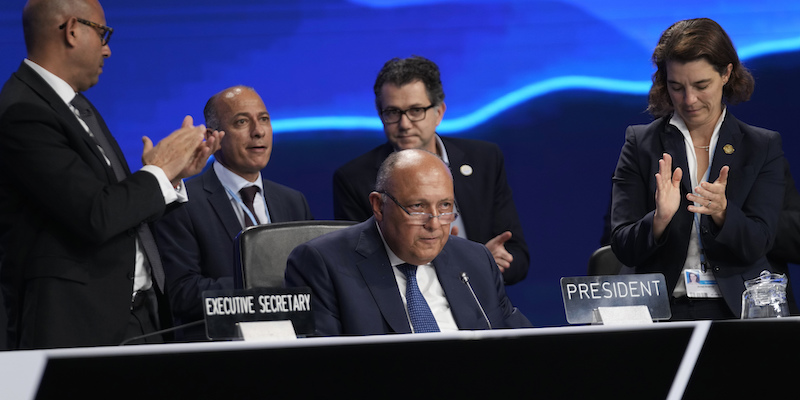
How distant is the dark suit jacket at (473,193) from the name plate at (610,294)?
3.86 feet

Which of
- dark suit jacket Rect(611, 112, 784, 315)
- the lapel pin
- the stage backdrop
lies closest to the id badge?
dark suit jacket Rect(611, 112, 784, 315)

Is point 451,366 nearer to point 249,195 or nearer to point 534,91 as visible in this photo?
point 249,195

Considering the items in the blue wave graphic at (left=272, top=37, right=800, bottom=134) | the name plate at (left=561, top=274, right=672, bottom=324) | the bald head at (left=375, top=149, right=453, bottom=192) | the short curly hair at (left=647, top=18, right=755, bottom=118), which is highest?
the blue wave graphic at (left=272, top=37, right=800, bottom=134)

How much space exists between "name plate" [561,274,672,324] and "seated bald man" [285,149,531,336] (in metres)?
0.44

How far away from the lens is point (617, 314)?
5.70ft

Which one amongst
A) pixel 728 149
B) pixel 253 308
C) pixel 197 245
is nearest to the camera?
pixel 253 308

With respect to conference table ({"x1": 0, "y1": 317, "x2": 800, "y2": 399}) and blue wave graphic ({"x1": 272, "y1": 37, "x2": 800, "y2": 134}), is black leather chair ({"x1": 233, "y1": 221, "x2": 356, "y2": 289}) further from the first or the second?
blue wave graphic ({"x1": 272, "y1": 37, "x2": 800, "y2": 134})

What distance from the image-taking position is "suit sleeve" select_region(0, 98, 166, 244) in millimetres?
2072

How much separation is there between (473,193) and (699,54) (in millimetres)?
882

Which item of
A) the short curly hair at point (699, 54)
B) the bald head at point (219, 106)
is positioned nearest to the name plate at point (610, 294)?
the short curly hair at point (699, 54)

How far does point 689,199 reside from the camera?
237cm

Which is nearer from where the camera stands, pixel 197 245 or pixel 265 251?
pixel 265 251

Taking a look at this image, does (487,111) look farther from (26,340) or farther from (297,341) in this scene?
(297,341)

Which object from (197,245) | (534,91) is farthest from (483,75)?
(197,245)
